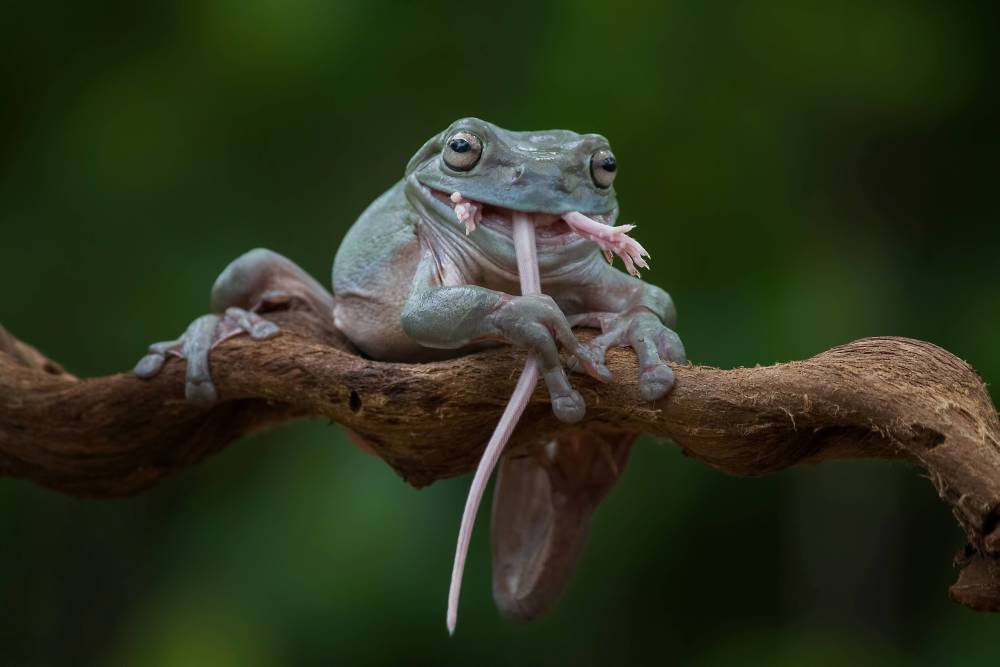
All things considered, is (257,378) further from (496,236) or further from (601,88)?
(601,88)

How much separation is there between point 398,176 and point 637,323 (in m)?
2.33

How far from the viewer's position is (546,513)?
2766 millimetres

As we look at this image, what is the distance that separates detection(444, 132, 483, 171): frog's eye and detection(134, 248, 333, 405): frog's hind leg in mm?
644

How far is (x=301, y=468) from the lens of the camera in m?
4.02

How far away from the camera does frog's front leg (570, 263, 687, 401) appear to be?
1.93 meters

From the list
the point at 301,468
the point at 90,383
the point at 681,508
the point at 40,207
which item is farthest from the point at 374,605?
the point at 40,207

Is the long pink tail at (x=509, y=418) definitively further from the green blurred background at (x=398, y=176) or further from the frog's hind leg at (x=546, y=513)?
the green blurred background at (x=398, y=176)

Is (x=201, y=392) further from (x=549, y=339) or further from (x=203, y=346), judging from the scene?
(x=549, y=339)

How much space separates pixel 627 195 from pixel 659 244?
0.70ft

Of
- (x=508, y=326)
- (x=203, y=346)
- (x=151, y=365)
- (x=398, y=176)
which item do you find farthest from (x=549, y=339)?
(x=398, y=176)

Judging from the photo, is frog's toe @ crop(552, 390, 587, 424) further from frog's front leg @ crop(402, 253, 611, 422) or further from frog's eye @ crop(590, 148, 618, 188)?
frog's eye @ crop(590, 148, 618, 188)

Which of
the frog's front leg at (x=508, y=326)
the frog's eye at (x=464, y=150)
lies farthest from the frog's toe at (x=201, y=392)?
the frog's eye at (x=464, y=150)

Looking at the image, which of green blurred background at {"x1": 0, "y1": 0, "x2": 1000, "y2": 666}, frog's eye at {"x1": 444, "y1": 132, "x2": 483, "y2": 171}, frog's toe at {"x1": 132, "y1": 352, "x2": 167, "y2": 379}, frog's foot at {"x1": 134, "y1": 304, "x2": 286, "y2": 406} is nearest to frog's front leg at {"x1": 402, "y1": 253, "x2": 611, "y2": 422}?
frog's eye at {"x1": 444, "y1": 132, "x2": 483, "y2": 171}

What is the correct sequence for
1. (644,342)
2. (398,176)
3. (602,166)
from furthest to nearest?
(398,176)
(602,166)
(644,342)
